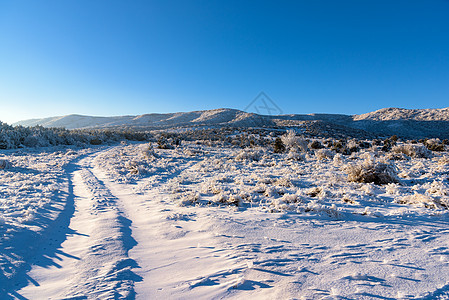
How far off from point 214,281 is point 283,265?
1.06 metres

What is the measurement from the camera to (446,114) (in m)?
76.0

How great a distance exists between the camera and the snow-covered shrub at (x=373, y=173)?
28.3ft

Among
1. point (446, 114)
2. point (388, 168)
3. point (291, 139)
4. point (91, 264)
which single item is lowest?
point (91, 264)

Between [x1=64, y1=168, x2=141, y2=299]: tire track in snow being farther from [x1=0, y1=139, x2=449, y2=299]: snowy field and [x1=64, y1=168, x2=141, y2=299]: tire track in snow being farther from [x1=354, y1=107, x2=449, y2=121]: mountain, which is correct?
[x1=354, y1=107, x2=449, y2=121]: mountain

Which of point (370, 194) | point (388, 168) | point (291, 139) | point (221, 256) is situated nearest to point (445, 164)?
point (388, 168)

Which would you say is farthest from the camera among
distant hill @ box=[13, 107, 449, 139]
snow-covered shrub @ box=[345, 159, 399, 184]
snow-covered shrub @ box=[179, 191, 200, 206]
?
distant hill @ box=[13, 107, 449, 139]

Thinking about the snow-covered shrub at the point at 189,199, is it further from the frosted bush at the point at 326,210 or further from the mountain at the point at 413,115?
the mountain at the point at 413,115

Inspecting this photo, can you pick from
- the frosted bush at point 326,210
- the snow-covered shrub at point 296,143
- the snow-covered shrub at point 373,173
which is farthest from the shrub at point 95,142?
the frosted bush at point 326,210

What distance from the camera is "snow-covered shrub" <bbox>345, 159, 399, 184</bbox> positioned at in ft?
28.3

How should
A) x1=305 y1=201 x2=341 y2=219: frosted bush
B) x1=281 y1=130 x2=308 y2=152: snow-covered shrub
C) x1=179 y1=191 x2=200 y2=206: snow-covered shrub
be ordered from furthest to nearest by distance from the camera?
x1=281 y1=130 x2=308 y2=152: snow-covered shrub → x1=179 y1=191 x2=200 y2=206: snow-covered shrub → x1=305 y1=201 x2=341 y2=219: frosted bush

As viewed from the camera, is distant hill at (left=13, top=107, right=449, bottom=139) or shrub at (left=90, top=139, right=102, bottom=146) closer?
shrub at (left=90, top=139, right=102, bottom=146)

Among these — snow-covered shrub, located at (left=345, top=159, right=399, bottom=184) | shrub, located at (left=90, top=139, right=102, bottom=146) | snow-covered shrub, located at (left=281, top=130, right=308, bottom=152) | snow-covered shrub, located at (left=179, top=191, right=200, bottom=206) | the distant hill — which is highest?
the distant hill

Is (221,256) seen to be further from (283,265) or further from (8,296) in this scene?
(8,296)

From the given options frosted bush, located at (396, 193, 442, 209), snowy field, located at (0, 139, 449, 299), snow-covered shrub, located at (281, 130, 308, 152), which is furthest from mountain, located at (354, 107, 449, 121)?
snowy field, located at (0, 139, 449, 299)
